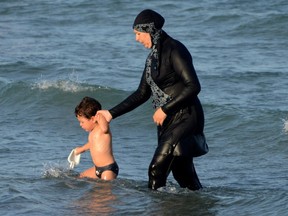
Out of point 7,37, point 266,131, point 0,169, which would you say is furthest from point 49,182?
point 7,37

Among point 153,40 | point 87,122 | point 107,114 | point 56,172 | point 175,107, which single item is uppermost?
point 153,40

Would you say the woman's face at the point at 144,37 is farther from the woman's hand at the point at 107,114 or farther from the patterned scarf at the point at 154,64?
the woman's hand at the point at 107,114

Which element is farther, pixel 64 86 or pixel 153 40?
pixel 64 86

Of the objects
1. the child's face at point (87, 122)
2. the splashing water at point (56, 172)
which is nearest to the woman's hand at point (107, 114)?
the child's face at point (87, 122)

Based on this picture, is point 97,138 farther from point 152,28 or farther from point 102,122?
point 152,28

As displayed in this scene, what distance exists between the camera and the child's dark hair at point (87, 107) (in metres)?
8.35

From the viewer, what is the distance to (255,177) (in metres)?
10.0

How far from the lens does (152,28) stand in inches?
306

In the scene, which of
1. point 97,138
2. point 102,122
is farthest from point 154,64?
point 97,138

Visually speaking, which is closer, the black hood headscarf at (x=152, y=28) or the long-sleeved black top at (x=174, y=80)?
the long-sleeved black top at (x=174, y=80)

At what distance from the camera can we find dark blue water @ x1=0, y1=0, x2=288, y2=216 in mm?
8438

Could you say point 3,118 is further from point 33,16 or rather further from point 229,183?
point 33,16

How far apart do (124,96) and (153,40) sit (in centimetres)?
758

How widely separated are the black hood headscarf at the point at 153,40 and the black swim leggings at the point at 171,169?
450 mm
